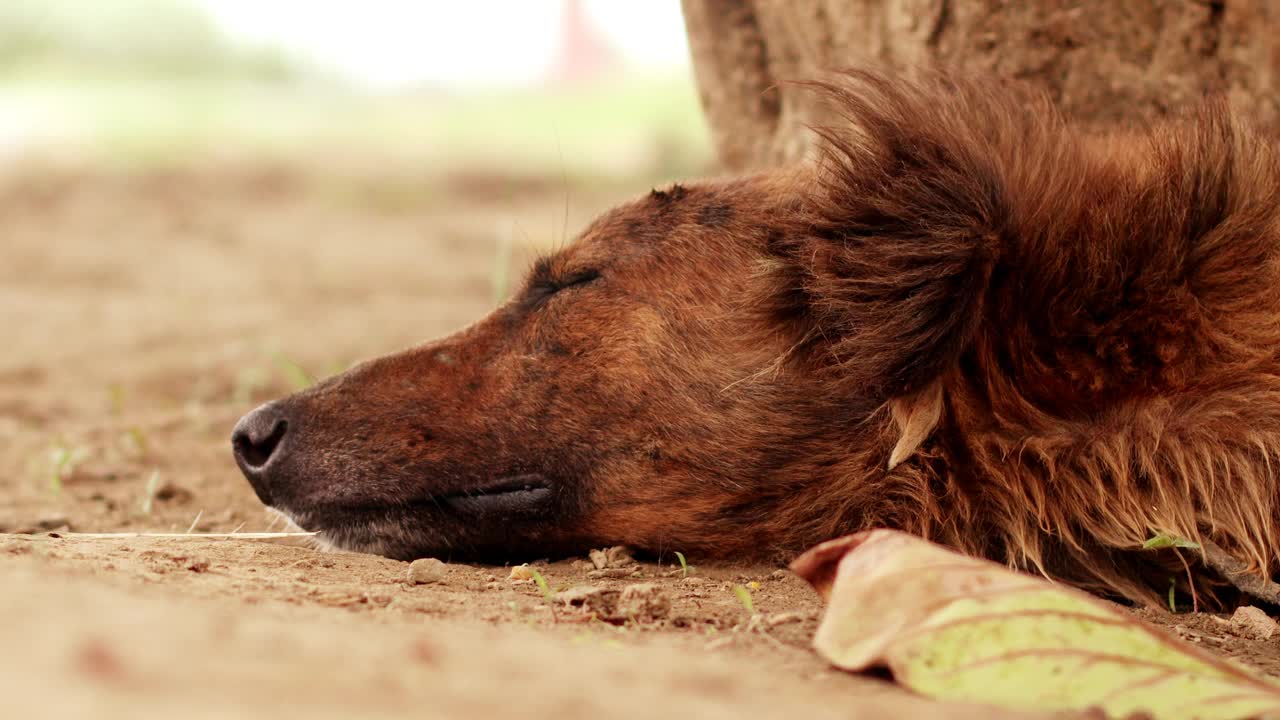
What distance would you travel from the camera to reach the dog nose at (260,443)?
318 cm

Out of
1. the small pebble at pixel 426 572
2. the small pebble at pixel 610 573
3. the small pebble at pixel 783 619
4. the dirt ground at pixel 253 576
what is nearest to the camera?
the dirt ground at pixel 253 576

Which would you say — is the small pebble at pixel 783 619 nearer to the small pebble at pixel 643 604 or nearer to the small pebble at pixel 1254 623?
the small pebble at pixel 643 604

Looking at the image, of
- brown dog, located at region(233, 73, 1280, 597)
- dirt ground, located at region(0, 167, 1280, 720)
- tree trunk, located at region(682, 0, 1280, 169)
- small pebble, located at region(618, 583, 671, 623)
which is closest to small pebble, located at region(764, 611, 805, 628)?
dirt ground, located at region(0, 167, 1280, 720)

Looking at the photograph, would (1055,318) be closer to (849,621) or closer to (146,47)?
(849,621)

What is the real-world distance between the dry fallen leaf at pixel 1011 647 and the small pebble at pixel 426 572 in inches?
35.9

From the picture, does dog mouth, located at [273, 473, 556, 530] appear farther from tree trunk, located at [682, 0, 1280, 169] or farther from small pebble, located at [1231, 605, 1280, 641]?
small pebble, located at [1231, 605, 1280, 641]

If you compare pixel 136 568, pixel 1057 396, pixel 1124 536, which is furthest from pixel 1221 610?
pixel 136 568

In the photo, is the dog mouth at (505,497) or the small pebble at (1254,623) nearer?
the small pebble at (1254,623)

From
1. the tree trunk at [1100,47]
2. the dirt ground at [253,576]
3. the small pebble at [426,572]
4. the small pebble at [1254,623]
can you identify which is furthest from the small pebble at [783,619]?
the tree trunk at [1100,47]

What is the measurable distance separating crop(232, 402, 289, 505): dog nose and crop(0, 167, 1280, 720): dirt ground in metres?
0.18

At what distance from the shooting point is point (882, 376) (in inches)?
109

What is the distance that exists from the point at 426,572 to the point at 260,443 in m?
0.73

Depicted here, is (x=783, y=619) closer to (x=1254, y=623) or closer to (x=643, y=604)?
(x=643, y=604)

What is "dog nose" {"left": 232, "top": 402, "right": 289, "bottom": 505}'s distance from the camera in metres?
3.18
